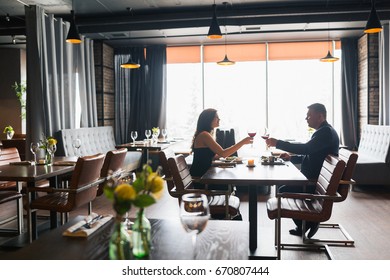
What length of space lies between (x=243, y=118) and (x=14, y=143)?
5.02 meters

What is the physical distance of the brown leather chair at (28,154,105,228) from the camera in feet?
10.8

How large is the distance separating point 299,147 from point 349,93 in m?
5.69

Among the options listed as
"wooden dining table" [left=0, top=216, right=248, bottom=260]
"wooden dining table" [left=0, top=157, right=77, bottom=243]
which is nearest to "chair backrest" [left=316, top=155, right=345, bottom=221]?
"wooden dining table" [left=0, top=216, right=248, bottom=260]

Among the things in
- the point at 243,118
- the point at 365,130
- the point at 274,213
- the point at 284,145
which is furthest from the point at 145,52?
the point at 274,213

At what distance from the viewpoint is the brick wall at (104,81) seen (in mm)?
8773

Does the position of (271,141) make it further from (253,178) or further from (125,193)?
(125,193)

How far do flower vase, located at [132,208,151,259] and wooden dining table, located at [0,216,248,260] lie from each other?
0.13 m

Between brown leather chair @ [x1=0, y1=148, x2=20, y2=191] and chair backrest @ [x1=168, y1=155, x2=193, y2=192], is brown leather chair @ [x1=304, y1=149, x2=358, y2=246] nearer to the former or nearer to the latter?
chair backrest @ [x1=168, y1=155, x2=193, y2=192]

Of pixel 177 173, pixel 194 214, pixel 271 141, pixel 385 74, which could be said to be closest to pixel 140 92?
pixel 385 74

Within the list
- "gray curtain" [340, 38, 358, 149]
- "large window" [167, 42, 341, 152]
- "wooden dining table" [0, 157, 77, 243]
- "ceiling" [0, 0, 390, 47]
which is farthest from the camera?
"large window" [167, 42, 341, 152]

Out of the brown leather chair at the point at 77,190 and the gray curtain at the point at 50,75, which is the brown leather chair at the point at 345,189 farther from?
the gray curtain at the point at 50,75

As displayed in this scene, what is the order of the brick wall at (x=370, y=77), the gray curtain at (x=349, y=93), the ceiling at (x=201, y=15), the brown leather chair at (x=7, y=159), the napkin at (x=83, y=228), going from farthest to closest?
the gray curtain at (x=349, y=93) < the brick wall at (x=370, y=77) < the ceiling at (x=201, y=15) < the brown leather chair at (x=7, y=159) < the napkin at (x=83, y=228)

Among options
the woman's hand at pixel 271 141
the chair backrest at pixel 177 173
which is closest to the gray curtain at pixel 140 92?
the woman's hand at pixel 271 141
